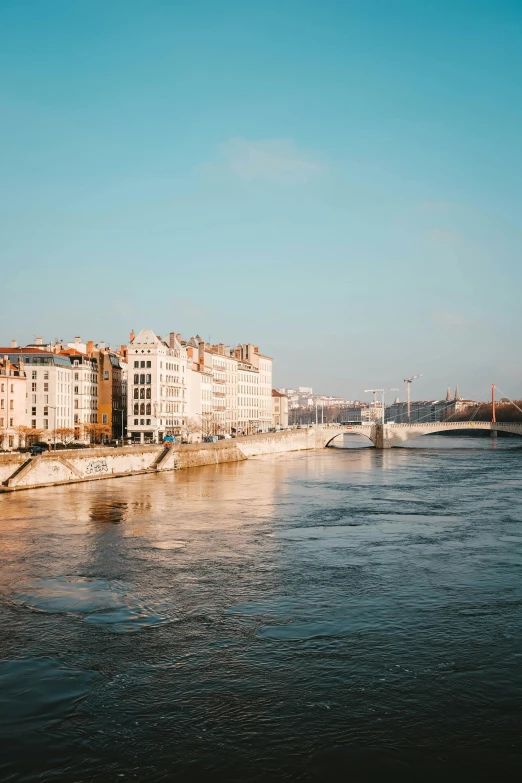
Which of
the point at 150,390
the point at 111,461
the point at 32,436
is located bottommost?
the point at 111,461

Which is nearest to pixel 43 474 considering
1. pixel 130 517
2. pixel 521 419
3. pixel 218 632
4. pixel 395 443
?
pixel 130 517

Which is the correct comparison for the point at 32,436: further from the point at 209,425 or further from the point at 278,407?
the point at 278,407

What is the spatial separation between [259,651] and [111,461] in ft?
151

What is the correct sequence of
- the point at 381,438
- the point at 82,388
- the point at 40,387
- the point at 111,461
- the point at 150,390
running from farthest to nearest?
the point at 381,438 < the point at 150,390 < the point at 82,388 < the point at 40,387 < the point at 111,461

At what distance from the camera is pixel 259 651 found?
1822cm

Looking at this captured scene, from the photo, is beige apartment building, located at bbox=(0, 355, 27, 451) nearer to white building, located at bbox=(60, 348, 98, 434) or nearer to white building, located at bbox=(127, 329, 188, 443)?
white building, located at bbox=(60, 348, 98, 434)

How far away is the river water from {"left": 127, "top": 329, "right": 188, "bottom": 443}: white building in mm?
52200

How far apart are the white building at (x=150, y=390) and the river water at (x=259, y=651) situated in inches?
2055

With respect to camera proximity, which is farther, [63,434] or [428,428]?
[428,428]

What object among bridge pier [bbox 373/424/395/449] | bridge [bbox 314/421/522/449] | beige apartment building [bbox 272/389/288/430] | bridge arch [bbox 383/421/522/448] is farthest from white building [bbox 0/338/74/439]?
beige apartment building [bbox 272/389/288/430]

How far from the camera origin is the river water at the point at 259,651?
13.4 metres

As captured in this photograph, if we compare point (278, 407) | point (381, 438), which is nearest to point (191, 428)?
point (381, 438)

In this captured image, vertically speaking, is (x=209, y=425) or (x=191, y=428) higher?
(x=209, y=425)

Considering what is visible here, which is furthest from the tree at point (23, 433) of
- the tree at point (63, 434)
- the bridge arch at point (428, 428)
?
the bridge arch at point (428, 428)
